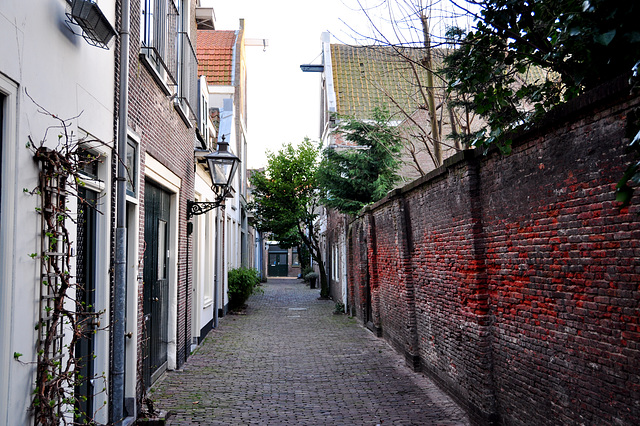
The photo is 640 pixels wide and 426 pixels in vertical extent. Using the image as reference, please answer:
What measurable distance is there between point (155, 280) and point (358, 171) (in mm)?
9322

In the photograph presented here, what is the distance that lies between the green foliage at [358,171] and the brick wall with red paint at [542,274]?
7792 millimetres

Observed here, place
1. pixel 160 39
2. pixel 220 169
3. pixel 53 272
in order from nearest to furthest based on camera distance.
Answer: pixel 53 272
pixel 160 39
pixel 220 169

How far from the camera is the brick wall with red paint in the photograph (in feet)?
12.3

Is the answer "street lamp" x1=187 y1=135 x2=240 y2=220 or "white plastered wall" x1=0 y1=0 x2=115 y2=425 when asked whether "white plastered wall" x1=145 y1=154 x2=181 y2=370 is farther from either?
"white plastered wall" x1=0 y1=0 x2=115 y2=425

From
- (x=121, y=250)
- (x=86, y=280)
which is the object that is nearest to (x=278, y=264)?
(x=121, y=250)

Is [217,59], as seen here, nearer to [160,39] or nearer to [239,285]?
[239,285]

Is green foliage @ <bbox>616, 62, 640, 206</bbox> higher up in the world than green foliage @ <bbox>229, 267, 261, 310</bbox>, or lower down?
higher up

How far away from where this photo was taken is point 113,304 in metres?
5.57

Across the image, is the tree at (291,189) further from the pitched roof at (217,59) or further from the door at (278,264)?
the door at (278,264)

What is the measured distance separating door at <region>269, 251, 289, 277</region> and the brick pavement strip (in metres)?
42.6

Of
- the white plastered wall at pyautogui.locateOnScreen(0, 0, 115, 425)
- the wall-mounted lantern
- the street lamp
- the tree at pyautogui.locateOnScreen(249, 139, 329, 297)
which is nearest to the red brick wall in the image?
the street lamp

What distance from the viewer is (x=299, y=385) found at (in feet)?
27.2

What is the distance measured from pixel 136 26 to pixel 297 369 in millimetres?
5756

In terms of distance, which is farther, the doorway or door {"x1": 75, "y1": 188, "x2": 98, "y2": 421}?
the doorway
